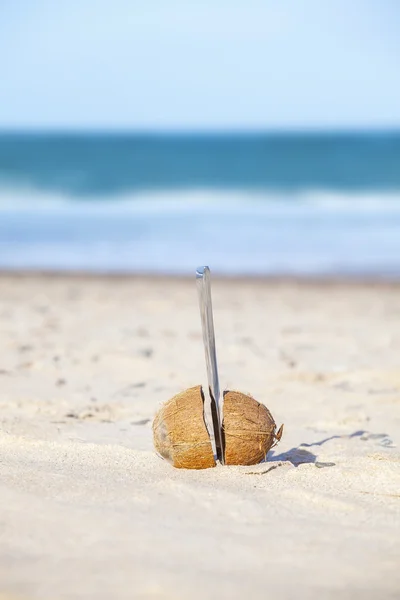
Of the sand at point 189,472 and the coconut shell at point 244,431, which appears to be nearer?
the sand at point 189,472

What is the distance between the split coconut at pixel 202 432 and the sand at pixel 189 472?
0.06 m

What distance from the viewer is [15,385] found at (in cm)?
481

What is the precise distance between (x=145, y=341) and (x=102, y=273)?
444 cm

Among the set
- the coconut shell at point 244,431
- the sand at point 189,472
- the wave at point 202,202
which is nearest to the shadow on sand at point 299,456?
the sand at point 189,472

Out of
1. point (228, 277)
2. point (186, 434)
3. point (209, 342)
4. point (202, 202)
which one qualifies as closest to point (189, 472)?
point (186, 434)

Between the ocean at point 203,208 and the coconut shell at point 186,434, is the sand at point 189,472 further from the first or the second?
the ocean at point 203,208

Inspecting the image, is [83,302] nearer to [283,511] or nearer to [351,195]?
[283,511]

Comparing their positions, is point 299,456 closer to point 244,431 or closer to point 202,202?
point 244,431

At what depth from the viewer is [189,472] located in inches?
120

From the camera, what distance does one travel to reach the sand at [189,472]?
222cm

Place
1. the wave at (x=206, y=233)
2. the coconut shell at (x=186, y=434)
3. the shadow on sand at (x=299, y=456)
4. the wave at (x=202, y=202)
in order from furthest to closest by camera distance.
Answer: the wave at (x=202, y=202), the wave at (x=206, y=233), the shadow on sand at (x=299, y=456), the coconut shell at (x=186, y=434)

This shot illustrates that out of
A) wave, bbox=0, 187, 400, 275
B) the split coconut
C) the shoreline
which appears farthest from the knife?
wave, bbox=0, 187, 400, 275

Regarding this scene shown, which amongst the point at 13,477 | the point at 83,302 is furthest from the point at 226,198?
the point at 13,477

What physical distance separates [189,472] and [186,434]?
0.15m
